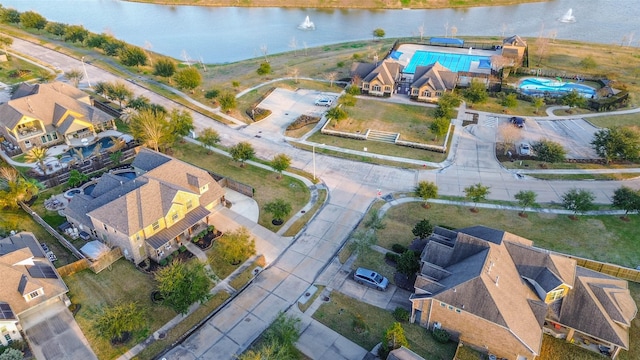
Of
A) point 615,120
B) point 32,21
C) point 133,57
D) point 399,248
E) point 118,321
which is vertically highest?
point 32,21

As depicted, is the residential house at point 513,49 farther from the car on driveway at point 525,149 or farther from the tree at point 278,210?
the tree at point 278,210

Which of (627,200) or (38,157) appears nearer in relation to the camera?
(627,200)

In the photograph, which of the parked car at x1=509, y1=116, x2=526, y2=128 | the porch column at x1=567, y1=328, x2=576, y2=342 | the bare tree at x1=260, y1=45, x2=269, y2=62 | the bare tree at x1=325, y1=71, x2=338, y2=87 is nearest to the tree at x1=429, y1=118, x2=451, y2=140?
the parked car at x1=509, y1=116, x2=526, y2=128

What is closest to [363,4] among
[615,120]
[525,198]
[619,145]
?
[615,120]

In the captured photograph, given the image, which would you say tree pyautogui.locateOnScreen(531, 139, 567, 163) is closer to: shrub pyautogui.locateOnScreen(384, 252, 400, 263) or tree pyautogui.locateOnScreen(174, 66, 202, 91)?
shrub pyautogui.locateOnScreen(384, 252, 400, 263)

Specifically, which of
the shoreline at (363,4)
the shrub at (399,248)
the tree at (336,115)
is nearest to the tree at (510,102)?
the tree at (336,115)

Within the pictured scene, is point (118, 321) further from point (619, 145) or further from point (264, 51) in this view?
point (264, 51)

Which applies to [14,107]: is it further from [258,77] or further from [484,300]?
[484,300]
